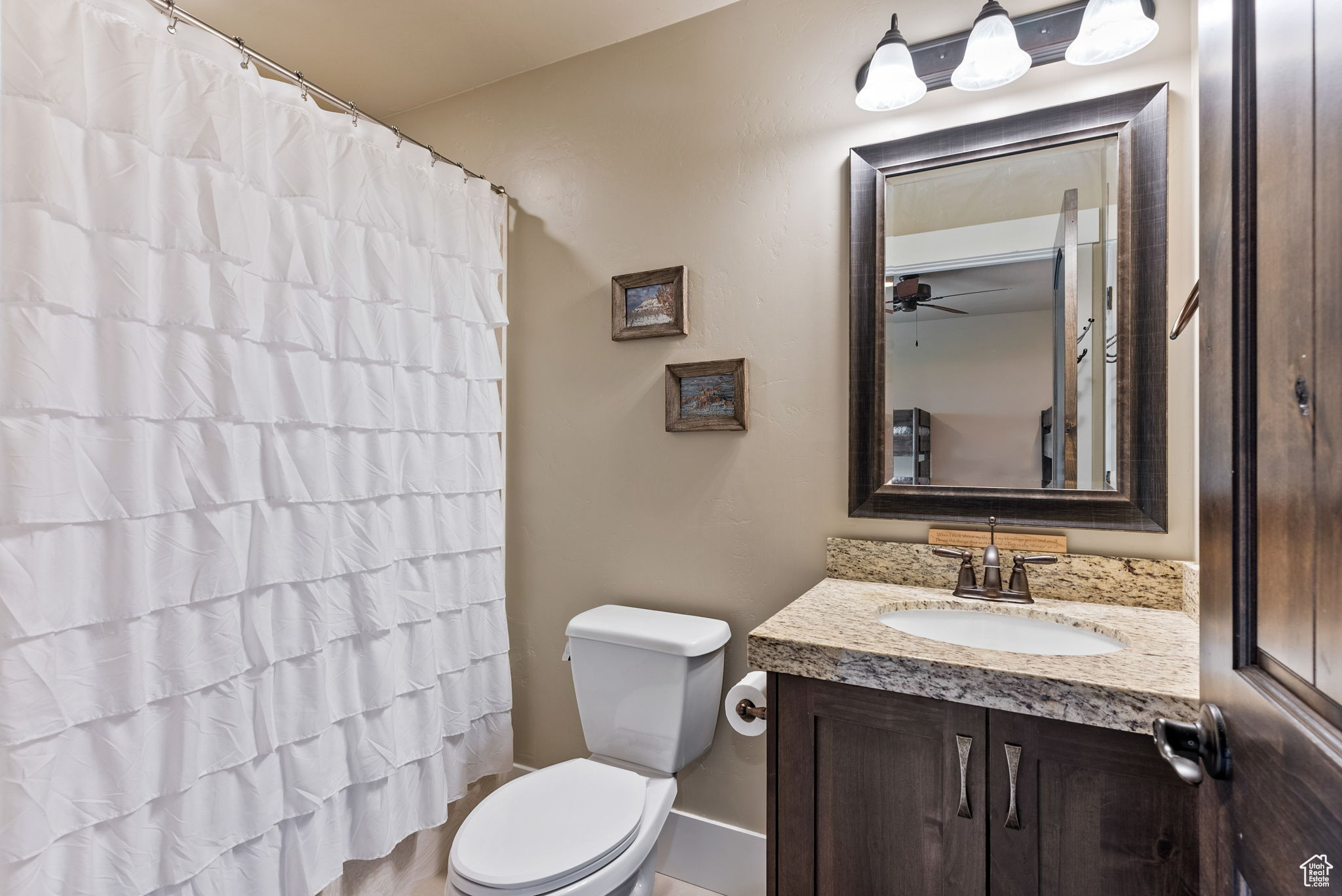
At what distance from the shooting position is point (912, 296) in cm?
156

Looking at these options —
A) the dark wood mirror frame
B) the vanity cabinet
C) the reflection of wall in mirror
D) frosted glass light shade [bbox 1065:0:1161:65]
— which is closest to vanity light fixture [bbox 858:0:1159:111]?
frosted glass light shade [bbox 1065:0:1161:65]

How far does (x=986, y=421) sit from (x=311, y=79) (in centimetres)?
232

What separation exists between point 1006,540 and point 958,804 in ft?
2.12

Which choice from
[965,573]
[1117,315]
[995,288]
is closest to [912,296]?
[995,288]

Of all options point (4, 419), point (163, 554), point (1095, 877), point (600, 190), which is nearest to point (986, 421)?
point (1095, 877)

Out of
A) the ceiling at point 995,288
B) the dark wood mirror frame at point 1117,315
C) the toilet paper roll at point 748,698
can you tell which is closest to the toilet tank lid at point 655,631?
the toilet paper roll at point 748,698

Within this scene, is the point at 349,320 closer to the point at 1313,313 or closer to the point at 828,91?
the point at 828,91

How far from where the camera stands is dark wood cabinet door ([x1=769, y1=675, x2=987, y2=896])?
100 centimetres

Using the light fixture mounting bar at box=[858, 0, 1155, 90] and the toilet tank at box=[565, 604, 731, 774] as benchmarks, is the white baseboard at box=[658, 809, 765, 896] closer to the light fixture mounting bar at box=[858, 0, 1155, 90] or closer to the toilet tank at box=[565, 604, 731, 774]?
the toilet tank at box=[565, 604, 731, 774]

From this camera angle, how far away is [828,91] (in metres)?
1.65

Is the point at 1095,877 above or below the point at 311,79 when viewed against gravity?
below

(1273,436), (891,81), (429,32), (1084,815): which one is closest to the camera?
(1273,436)

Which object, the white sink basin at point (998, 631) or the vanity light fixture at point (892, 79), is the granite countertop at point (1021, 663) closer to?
the white sink basin at point (998, 631)

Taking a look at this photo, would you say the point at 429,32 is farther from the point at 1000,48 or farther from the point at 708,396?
the point at 1000,48
